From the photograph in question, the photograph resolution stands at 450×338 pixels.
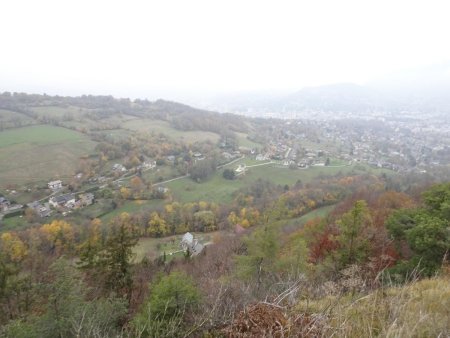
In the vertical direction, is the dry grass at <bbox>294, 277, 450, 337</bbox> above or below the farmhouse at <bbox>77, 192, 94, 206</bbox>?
above

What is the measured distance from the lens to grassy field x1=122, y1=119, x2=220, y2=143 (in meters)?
76.6

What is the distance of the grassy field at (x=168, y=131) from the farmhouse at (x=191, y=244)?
41.3 meters

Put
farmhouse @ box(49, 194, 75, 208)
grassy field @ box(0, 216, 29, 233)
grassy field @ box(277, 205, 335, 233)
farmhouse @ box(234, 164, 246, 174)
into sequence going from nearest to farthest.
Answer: grassy field @ box(277, 205, 335, 233), grassy field @ box(0, 216, 29, 233), farmhouse @ box(49, 194, 75, 208), farmhouse @ box(234, 164, 246, 174)

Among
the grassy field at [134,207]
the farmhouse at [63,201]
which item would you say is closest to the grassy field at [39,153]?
the farmhouse at [63,201]

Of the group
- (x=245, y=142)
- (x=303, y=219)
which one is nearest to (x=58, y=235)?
(x=303, y=219)

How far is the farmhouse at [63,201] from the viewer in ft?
136

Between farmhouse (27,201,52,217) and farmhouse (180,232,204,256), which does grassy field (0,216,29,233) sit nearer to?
farmhouse (27,201,52,217)

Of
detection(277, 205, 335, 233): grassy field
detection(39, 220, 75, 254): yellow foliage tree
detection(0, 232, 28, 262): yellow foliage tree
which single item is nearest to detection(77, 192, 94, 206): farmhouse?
detection(39, 220, 75, 254): yellow foliage tree

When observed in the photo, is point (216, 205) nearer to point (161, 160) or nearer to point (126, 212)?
point (126, 212)

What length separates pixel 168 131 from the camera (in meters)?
80.7

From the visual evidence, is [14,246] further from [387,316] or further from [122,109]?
[122,109]

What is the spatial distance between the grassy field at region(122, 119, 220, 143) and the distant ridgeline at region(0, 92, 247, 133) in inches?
97.9

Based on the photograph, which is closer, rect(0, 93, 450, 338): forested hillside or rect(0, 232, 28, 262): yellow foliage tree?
rect(0, 93, 450, 338): forested hillside

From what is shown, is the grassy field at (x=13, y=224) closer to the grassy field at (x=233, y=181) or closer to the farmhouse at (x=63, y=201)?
the farmhouse at (x=63, y=201)
